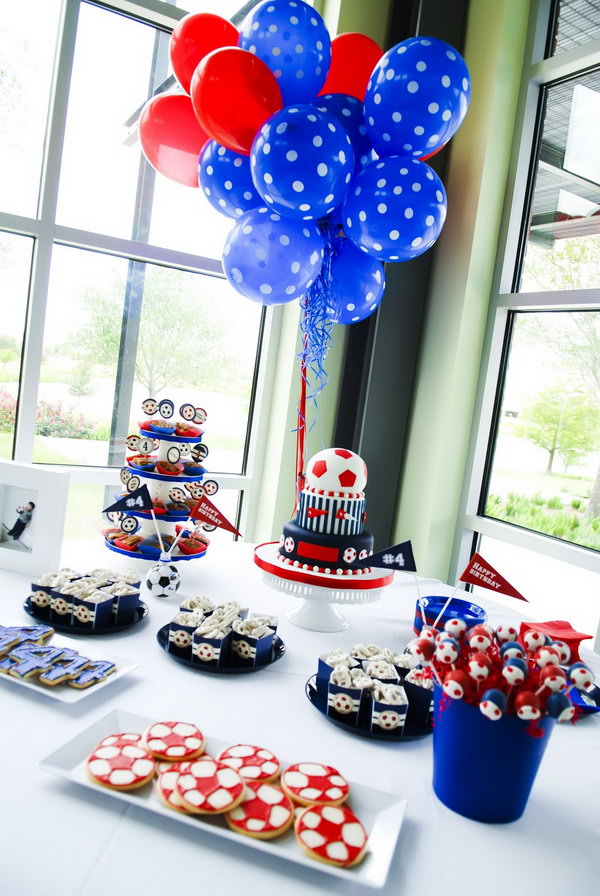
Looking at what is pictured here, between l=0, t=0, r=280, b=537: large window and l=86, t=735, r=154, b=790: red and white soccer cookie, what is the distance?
6.04 feet

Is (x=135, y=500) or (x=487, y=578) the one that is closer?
(x=487, y=578)

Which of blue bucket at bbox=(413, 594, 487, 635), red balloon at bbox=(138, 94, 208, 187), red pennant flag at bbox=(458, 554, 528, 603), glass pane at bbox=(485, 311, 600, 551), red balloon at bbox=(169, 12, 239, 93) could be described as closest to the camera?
red pennant flag at bbox=(458, 554, 528, 603)

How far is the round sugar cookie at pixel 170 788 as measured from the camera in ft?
2.39

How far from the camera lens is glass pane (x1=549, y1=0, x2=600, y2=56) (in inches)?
91.0

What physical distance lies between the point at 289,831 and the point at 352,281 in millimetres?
1392

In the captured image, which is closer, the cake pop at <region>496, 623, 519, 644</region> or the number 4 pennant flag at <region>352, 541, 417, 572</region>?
the cake pop at <region>496, 623, 519, 644</region>

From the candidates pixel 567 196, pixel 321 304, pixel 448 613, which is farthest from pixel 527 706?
pixel 567 196

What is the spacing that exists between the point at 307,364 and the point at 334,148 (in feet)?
2.15

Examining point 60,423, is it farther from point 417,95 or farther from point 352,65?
point 417,95

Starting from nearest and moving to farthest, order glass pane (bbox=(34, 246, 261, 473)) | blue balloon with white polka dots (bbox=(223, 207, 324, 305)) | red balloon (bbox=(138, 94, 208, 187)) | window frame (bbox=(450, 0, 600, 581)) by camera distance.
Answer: blue balloon with white polka dots (bbox=(223, 207, 324, 305)), red balloon (bbox=(138, 94, 208, 187)), window frame (bbox=(450, 0, 600, 581)), glass pane (bbox=(34, 246, 261, 473))

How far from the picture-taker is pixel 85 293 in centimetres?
250

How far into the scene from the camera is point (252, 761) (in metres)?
0.82

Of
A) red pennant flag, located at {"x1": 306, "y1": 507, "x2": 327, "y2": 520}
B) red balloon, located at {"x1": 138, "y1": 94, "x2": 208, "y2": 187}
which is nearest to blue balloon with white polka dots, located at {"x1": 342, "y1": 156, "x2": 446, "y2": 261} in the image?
red balloon, located at {"x1": 138, "y1": 94, "x2": 208, "y2": 187}

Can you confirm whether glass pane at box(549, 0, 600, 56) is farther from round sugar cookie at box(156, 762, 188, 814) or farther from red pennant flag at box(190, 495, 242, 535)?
round sugar cookie at box(156, 762, 188, 814)
